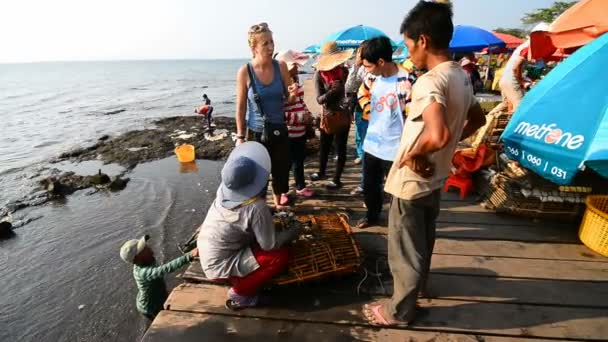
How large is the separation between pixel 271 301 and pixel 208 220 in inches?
31.6

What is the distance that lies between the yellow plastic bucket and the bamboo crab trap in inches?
290

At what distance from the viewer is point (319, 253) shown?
2725 mm

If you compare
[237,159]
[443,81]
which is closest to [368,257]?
[237,159]

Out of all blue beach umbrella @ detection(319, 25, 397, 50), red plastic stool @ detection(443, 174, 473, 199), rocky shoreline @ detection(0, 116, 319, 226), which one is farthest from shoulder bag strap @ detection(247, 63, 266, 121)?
blue beach umbrella @ detection(319, 25, 397, 50)

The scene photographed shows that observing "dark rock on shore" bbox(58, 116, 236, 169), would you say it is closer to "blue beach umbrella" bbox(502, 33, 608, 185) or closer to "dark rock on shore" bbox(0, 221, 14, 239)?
"dark rock on shore" bbox(0, 221, 14, 239)

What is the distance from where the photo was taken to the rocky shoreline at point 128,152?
833 cm

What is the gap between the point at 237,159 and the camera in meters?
2.30

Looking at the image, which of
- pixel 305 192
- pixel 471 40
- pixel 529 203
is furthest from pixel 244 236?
pixel 471 40

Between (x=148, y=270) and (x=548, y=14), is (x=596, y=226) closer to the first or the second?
(x=148, y=270)

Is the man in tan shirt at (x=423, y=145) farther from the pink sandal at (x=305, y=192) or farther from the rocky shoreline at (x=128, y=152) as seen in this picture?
the rocky shoreline at (x=128, y=152)

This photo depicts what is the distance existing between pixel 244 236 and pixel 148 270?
47.8 inches

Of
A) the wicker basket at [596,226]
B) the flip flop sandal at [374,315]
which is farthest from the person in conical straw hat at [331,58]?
the wicker basket at [596,226]

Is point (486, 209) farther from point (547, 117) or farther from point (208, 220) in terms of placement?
point (208, 220)

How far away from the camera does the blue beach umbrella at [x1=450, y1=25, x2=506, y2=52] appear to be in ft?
31.8
